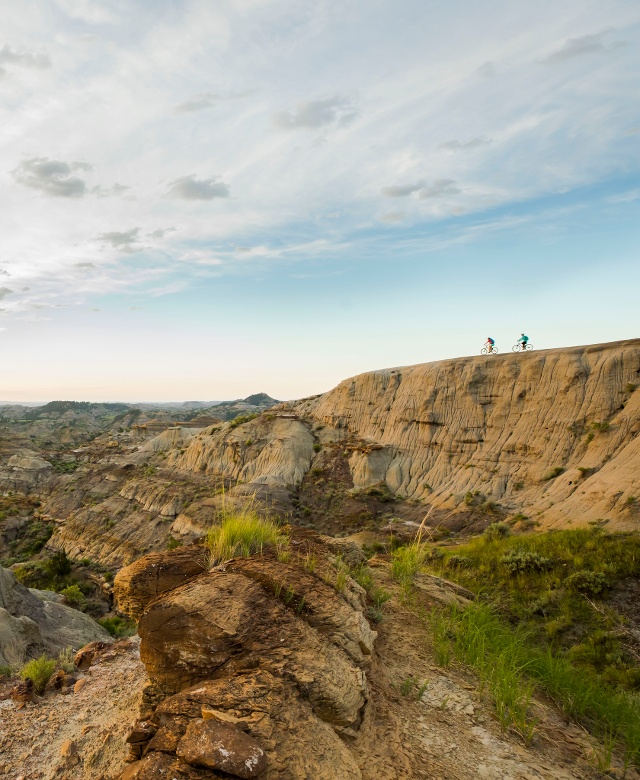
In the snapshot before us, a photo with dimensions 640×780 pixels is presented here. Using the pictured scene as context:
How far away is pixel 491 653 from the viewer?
5.05m

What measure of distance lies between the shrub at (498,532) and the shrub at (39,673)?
19.8 meters

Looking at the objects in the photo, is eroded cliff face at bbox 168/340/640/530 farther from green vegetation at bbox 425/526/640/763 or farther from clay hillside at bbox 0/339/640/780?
green vegetation at bbox 425/526/640/763

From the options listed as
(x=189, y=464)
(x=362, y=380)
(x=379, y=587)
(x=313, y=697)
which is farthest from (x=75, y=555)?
(x=313, y=697)

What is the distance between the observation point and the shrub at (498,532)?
2192 centimetres

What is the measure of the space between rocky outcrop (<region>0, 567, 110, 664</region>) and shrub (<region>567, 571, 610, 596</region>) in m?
13.9

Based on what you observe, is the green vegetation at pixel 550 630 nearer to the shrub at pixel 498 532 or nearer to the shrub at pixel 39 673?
the shrub at pixel 498 532

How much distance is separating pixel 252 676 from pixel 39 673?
13.1ft

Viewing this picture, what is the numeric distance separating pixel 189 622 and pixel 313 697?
1198mm

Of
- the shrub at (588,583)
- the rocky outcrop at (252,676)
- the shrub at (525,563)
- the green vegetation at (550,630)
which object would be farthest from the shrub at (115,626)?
the shrub at (588,583)

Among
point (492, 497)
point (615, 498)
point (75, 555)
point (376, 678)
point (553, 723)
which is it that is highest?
point (376, 678)

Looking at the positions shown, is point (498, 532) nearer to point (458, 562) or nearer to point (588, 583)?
point (458, 562)

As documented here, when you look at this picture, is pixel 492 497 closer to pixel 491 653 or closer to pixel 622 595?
pixel 622 595

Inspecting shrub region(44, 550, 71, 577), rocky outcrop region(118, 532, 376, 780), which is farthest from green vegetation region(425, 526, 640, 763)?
shrub region(44, 550, 71, 577)

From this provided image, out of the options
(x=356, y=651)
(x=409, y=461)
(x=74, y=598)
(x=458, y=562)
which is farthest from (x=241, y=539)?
(x=409, y=461)
